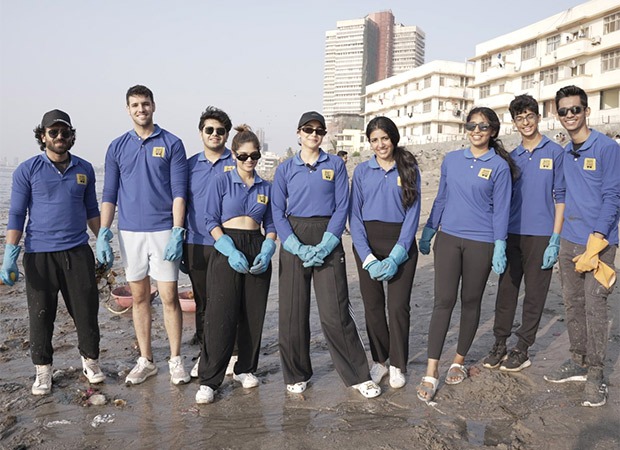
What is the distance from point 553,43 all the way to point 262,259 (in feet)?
106

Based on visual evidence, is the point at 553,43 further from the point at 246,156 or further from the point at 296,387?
the point at 296,387

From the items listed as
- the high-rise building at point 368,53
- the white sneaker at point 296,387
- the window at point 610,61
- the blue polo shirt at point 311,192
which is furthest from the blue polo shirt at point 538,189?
the high-rise building at point 368,53

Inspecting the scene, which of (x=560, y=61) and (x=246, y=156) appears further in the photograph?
(x=560, y=61)

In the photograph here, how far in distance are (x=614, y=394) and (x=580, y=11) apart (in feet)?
97.5

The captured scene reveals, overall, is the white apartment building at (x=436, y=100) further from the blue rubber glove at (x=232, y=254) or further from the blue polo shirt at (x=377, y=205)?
the blue rubber glove at (x=232, y=254)

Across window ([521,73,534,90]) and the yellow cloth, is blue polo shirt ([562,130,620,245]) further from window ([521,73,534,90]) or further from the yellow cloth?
window ([521,73,534,90])

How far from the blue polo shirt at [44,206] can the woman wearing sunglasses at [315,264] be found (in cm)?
166

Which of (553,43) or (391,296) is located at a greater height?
(553,43)

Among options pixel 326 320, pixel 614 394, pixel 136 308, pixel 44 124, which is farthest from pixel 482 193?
pixel 44 124

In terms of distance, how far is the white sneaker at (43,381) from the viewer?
3771 mm

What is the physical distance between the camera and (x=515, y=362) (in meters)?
4.17

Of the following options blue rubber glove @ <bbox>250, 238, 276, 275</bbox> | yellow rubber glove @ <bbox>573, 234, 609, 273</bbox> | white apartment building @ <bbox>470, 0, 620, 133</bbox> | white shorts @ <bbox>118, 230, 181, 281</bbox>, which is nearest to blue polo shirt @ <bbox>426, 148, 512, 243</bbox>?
yellow rubber glove @ <bbox>573, 234, 609, 273</bbox>

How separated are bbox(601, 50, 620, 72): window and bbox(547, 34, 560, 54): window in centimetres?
354

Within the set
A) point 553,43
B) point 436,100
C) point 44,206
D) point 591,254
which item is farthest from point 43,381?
point 436,100
